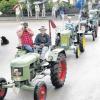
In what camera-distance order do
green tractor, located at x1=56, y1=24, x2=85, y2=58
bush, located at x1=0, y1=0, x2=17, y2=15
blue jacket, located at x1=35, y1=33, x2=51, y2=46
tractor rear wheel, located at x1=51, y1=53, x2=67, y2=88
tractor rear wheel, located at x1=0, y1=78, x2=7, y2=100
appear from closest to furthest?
tractor rear wheel, located at x1=0, y1=78, x2=7, y2=100
tractor rear wheel, located at x1=51, y1=53, x2=67, y2=88
blue jacket, located at x1=35, y1=33, x2=51, y2=46
green tractor, located at x1=56, y1=24, x2=85, y2=58
bush, located at x1=0, y1=0, x2=17, y2=15

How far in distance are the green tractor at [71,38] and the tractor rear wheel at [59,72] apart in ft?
12.7

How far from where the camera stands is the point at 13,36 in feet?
72.5

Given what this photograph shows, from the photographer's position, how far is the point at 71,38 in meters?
15.5

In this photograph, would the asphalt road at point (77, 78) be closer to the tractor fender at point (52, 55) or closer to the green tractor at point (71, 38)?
the green tractor at point (71, 38)

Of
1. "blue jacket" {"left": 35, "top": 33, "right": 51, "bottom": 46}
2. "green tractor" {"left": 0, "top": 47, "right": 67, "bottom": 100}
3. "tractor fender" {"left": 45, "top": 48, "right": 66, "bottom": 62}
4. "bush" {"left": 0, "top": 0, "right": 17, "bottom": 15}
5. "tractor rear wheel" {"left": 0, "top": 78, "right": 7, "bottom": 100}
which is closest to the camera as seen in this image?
"green tractor" {"left": 0, "top": 47, "right": 67, "bottom": 100}

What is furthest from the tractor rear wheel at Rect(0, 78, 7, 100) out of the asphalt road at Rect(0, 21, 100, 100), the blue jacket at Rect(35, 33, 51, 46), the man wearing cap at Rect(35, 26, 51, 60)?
the blue jacket at Rect(35, 33, 51, 46)

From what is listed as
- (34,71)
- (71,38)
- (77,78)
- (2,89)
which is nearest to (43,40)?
(77,78)

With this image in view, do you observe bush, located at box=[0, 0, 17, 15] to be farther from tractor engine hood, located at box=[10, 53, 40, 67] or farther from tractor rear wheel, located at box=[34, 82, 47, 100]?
tractor rear wheel, located at box=[34, 82, 47, 100]

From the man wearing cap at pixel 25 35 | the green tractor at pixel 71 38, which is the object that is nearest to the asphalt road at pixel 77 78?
the green tractor at pixel 71 38

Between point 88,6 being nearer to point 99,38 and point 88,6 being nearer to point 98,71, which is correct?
point 99,38

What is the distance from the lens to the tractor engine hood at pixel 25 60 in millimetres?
9323

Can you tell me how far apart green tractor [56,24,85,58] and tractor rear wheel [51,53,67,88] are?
3.88 meters

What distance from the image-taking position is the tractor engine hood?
932 centimetres

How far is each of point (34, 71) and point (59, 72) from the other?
0.93 m
